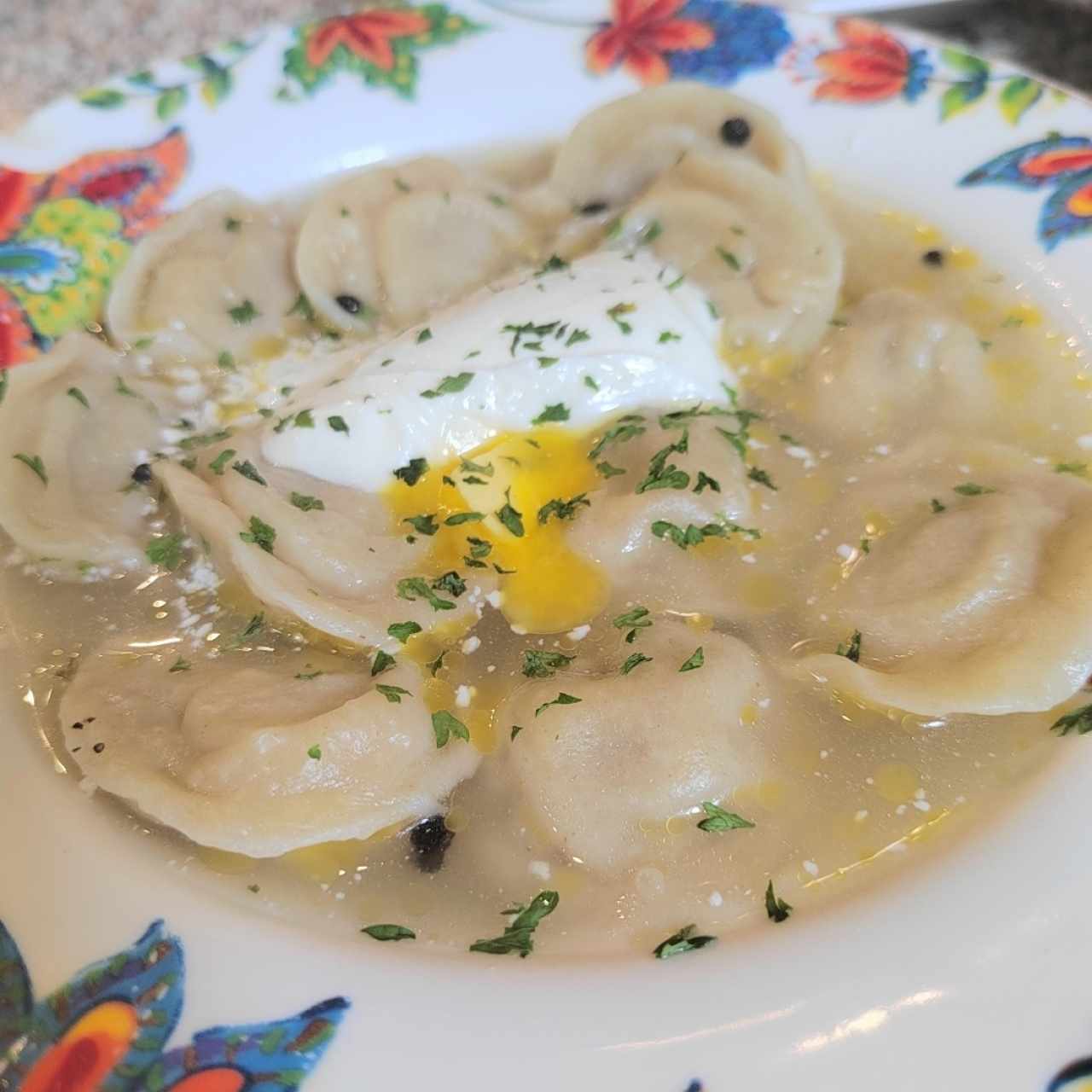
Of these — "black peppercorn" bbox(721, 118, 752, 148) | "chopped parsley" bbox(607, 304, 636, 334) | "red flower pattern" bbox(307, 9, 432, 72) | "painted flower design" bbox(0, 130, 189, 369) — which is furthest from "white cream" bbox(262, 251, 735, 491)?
"red flower pattern" bbox(307, 9, 432, 72)

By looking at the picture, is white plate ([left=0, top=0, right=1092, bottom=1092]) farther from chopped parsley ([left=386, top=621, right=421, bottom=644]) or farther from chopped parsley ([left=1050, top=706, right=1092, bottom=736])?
chopped parsley ([left=386, top=621, right=421, bottom=644])

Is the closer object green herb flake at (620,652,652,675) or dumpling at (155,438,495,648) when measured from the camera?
green herb flake at (620,652,652,675)

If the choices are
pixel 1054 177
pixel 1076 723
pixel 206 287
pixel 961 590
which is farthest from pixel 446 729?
pixel 1054 177

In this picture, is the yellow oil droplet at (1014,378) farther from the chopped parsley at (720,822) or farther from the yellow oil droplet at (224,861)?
the yellow oil droplet at (224,861)

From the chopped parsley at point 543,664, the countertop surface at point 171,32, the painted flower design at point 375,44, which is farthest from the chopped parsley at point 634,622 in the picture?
the countertop surface at point 171,32

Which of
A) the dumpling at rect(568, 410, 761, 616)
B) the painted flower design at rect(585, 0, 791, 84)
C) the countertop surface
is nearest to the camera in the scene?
the dumpling at rect(568, 410, 761, 616)

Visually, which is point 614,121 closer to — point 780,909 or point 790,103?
point 790,103

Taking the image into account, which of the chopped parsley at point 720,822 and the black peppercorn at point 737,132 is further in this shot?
the black peppercorn at point 737,132
